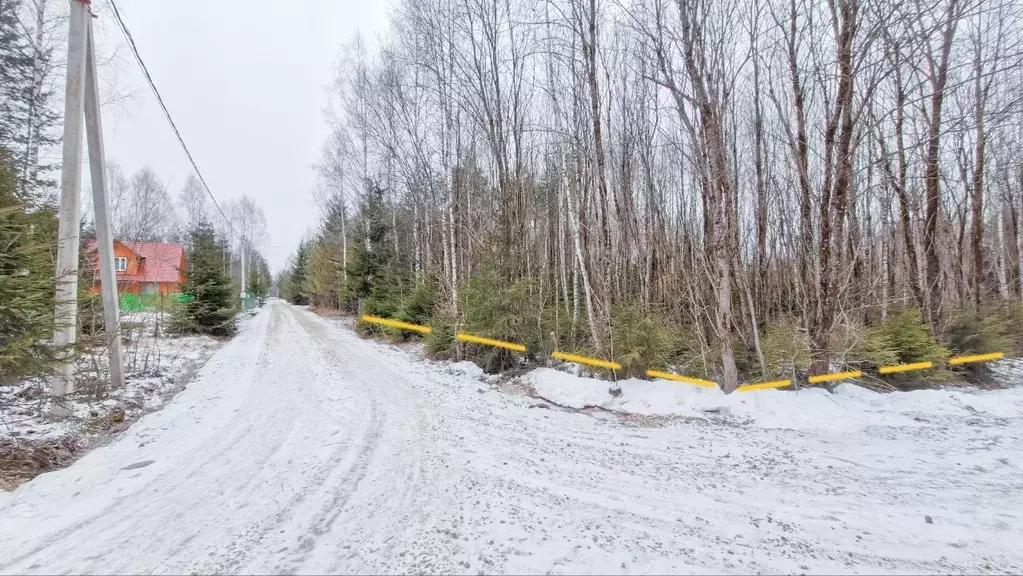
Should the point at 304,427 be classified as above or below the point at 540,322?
below

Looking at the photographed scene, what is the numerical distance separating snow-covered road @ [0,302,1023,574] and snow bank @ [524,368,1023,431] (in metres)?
0.31

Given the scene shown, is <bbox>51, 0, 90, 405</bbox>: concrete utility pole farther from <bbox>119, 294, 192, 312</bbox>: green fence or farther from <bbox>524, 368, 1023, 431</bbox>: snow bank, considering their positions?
<bbox>524, 368, 1023, 431</bbox>: snow bank

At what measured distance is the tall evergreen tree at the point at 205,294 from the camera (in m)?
14.9

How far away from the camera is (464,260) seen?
1296 cm

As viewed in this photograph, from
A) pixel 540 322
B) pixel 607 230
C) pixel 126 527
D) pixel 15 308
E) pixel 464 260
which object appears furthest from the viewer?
pixel 464 260

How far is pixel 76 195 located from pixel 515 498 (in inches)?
282

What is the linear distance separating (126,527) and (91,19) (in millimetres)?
7667

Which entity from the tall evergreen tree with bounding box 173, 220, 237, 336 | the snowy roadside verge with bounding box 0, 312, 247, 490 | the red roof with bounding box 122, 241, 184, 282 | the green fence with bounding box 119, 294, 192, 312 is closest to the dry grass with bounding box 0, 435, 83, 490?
the snowy roadside verge with bounding box 0, 312, 247, 490

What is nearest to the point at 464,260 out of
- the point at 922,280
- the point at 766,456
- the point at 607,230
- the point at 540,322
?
the point at 540,322

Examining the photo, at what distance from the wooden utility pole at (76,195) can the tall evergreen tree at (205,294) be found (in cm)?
997

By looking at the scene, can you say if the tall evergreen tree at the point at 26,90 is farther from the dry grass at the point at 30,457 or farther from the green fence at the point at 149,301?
the dry grass at the point at 30,457

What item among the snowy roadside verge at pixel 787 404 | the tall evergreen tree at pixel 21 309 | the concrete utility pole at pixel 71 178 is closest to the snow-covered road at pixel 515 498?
the snowy roadside verge at pixel 787 404

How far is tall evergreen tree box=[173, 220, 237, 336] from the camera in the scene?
49.0 ft

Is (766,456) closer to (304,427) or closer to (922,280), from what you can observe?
(304,427)
